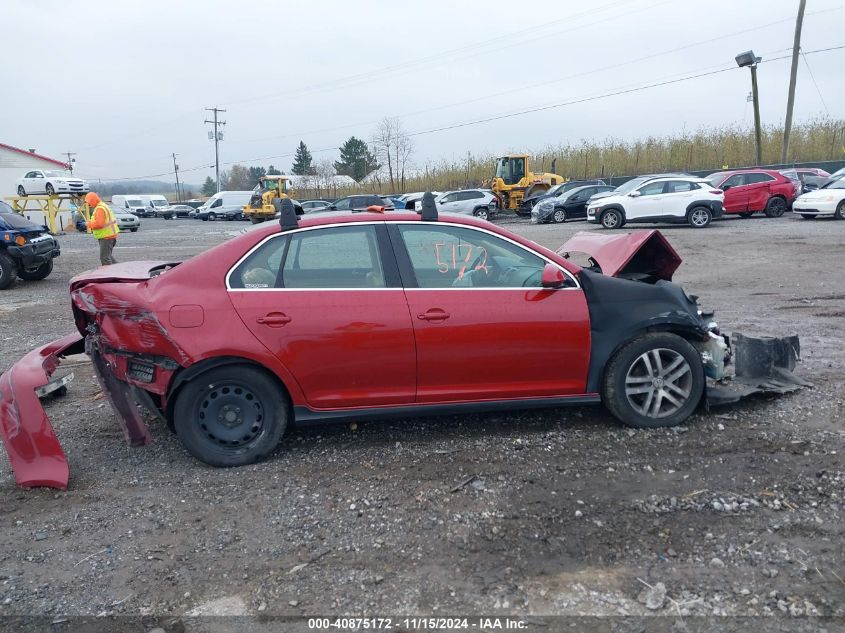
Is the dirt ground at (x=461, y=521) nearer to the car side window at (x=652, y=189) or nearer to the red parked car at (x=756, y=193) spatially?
the car side window at (x=652, y=189)

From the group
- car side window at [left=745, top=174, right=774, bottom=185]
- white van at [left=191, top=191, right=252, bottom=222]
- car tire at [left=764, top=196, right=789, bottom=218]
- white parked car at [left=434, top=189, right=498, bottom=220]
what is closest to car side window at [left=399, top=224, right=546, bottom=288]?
car side window at [left=745, top=174, right=774, bottom=185]

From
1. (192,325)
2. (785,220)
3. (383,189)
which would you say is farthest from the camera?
(383,189)

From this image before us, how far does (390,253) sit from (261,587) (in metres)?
2.19

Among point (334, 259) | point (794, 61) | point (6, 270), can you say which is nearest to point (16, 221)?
point (6, 270)

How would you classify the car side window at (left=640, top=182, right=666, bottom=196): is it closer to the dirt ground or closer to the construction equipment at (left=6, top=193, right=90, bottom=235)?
the dirt ground

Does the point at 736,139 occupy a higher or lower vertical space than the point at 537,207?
higher

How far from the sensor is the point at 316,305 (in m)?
4.24

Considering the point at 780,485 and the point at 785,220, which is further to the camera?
the point at 785,220

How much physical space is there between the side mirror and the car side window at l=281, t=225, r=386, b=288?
3.47 ft

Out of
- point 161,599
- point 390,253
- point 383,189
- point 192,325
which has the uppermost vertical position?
point 383,189

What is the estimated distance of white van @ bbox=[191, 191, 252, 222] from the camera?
48531 millimetres

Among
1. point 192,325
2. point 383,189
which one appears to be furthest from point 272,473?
point 383,189

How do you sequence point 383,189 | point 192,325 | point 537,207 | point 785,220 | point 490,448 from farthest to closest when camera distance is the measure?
1. point 383,189
2. point 537,207
3. point 785,220
4. point 490,448
5. point 192,325

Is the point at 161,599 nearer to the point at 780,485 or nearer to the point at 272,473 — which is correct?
the point at 272,473
